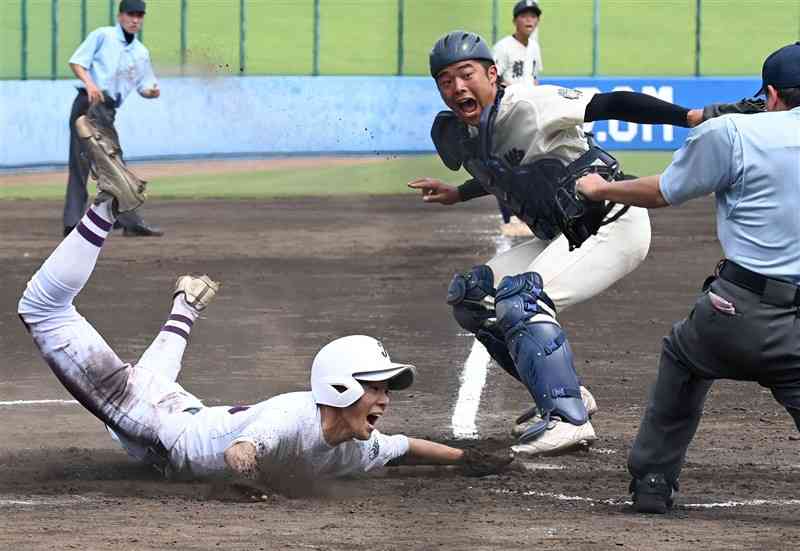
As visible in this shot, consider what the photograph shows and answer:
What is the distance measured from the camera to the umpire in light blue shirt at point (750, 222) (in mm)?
5668

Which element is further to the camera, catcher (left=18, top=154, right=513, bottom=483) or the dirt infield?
catcher (left=18, top=154, right=513, bottom=483)

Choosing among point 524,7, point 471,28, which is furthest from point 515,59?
point 471,28

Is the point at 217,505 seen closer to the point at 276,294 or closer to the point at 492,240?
the point at 276,294

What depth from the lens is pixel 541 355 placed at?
23.3 ft

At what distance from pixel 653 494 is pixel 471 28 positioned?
2528 cm

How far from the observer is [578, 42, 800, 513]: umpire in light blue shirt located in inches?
223

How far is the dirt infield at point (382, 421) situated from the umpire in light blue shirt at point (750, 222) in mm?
615

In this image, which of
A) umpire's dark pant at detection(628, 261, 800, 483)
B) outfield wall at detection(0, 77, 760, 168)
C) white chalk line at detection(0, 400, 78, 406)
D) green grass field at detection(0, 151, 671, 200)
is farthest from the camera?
outfield wall at detection(0, 77, 760, 168)

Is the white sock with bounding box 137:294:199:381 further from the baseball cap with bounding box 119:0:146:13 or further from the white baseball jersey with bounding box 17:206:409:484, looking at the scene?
the baseball cap with bounding box 119:0:146:13

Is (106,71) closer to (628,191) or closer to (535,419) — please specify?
(535,419)

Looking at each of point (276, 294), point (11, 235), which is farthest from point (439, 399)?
point (11, 235)

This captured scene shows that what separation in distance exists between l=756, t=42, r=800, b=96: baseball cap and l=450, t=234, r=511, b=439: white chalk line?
2.60 m

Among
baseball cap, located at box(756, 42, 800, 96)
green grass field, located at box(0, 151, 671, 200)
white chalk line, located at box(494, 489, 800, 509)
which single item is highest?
baseball cap, located at box(756, 42, 800, 96)

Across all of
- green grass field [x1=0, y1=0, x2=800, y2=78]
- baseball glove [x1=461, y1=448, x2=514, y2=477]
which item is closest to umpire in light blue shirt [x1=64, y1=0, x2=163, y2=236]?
baseball glove [x1=461, y1=448, x2=514, y2=477]
